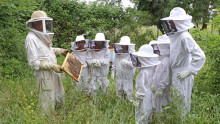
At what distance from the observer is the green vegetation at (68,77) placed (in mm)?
3930

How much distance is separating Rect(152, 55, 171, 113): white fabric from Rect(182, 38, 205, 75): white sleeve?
66 cm

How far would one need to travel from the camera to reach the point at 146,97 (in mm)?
3953

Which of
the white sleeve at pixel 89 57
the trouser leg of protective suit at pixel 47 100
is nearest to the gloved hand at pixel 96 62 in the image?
the white sleeve at pixel 89 57

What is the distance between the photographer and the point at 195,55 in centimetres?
377

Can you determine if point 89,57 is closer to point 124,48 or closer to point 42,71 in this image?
point 124,48

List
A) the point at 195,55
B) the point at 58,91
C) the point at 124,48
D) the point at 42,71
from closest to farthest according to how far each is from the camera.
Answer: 1. the point at 195,55
2. the point at 42,71
3. the point at 58,91
4. the point at 124,48

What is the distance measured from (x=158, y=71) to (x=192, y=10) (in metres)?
11.8

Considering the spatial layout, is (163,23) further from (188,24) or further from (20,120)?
(20,120)

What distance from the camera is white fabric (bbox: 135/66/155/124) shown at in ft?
12.8

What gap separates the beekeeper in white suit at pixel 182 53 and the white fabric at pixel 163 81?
208 millimetres

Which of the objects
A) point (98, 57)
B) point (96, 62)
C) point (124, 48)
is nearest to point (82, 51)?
point (98, 57)

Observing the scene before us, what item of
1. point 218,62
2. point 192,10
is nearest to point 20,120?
point 218,62

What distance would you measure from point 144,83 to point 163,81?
0.57 meters

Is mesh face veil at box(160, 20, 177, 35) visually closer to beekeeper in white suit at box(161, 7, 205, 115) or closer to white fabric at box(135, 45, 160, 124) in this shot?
beekeeper in white suit at box(161, 7, 205, 115)
